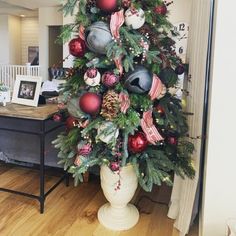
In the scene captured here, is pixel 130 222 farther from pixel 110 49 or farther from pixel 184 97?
pixel 110 49

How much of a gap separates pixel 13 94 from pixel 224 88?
174cm

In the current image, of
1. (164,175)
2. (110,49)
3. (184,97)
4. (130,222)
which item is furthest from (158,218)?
(110,49)

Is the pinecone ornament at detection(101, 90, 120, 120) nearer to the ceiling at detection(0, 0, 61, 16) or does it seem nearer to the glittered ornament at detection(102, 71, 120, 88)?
the glittered ornament at detection(102, 71, 120, 88)

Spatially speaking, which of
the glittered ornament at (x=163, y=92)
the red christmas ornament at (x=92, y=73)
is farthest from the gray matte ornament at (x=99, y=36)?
the glittered ornament at (x=163, y=92)

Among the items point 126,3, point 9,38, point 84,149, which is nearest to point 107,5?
point 126,3

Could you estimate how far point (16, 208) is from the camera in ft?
7.36

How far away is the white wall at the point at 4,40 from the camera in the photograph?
10.5m

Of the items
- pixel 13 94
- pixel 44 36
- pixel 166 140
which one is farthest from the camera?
pixel 44 36

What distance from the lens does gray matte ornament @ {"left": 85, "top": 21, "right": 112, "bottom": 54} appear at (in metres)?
1.64

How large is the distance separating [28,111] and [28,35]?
10.1 meters

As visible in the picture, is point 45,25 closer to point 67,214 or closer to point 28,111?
point 28,111

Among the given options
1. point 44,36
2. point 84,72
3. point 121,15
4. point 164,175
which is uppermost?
point 44,36

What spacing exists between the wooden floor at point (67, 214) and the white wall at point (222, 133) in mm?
522

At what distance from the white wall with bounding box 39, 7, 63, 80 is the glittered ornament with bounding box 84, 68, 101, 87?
24.5 ft
